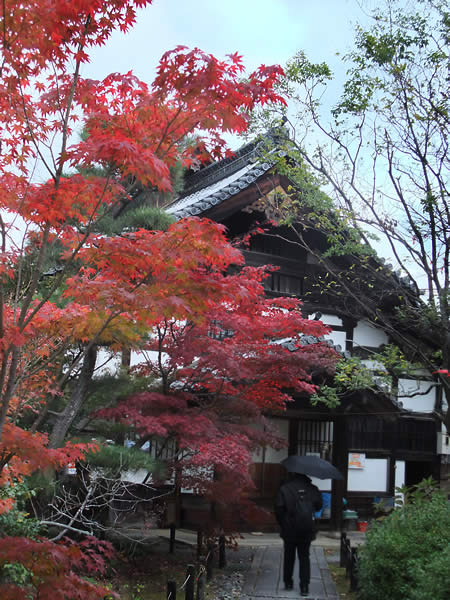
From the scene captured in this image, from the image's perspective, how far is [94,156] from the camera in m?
4.71

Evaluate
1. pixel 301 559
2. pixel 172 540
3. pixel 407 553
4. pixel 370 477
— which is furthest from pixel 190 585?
pixel 370 477

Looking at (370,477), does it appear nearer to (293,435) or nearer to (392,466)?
(392,466)

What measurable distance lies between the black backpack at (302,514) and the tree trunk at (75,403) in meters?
3.26

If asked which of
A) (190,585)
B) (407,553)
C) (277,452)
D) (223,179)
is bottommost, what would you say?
(190,585)

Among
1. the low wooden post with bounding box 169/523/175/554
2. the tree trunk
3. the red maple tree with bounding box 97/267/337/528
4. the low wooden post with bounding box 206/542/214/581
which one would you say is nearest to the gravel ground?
the low wooden post with bounding box 206/542/214/581

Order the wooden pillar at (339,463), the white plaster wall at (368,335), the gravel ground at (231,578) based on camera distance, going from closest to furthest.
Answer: the gravel ground at (231,578) → the wooden pillar at (339,463) → the white plaster wall at (368,335)

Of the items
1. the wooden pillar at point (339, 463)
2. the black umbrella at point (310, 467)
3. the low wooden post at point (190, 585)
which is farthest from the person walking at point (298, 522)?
the wooden pillar at point (339, 463)

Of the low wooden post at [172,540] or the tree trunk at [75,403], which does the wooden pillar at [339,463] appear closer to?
the low wooden post at [172,540]

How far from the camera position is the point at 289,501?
8820 mm

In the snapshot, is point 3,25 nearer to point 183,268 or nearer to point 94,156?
point 94,156

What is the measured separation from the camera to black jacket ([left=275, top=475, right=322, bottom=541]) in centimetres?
875

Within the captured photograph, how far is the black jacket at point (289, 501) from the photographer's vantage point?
8.75 m

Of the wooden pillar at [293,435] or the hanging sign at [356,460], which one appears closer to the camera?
the wooden pillar at [293,435]

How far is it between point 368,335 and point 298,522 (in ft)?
30.1
